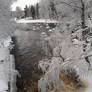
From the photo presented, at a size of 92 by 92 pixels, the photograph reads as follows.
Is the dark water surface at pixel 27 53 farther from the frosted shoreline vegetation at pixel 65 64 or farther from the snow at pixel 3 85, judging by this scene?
the frosted shoreline vegetation at pixel 65 64

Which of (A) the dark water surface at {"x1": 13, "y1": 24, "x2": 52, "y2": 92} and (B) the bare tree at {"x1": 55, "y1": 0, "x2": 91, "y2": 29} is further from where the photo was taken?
(A) the dark water surface at {"x1": 13, "y1": 24, "x2": 52, "y2": 92}

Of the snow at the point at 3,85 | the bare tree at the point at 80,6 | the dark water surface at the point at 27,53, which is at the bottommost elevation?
the snow at the point at 3,85

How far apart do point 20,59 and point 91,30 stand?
3657 millimetres

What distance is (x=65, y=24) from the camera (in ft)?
14.9

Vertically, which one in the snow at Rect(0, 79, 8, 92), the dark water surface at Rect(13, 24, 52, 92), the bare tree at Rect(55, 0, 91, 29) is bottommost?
the snow at Rect(0, 79, 8, 92)

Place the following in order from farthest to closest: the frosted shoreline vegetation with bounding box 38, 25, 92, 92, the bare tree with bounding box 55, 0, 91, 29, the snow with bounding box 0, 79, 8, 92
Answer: the snow with bounding box 0, 79, 8, 92 → the bare tree with bounding box 55, 0, 91, 29 → the frosted shoreline vegetation with bounding box 38, 25, 92, 92

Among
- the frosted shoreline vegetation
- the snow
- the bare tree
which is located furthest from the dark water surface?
the bare tree

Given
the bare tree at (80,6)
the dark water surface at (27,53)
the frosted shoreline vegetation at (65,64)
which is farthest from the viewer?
the dark water surface at (27,53)

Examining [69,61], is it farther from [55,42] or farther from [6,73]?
[6,73]

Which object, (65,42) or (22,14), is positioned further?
(22,14)

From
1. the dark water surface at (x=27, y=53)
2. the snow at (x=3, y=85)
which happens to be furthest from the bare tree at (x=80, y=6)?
the snow at (x=3, y=85)

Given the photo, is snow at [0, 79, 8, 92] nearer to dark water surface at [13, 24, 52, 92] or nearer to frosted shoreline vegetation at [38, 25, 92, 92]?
dark water surface at [13, 24, 52, 92]

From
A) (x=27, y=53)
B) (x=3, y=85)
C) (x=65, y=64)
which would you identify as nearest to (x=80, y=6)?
(x=65, y=64)

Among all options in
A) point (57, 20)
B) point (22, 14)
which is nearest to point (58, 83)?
point (57, 20)
